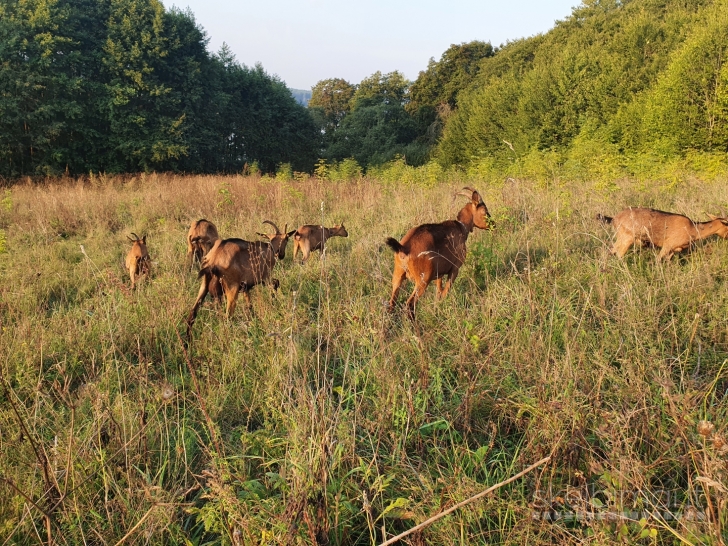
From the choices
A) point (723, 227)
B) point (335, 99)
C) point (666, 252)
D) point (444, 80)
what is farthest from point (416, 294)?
point (335, 99)

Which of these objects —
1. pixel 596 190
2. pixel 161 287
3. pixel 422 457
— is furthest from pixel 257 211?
pixel 422 457

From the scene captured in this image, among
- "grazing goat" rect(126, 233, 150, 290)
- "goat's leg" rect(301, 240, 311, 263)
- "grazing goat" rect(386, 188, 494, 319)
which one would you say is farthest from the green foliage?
"grazing goat" rect(126, 233, 150, 290)

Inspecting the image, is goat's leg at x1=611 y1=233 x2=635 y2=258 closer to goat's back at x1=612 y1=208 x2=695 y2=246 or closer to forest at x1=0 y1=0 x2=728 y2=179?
goat's back at x1=612 y1=208 x2=695 y2=246

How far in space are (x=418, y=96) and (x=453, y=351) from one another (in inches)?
1565

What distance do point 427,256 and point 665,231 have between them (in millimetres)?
3262

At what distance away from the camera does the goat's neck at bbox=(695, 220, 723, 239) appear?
18.1ft

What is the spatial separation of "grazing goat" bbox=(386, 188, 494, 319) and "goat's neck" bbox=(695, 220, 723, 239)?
297cm

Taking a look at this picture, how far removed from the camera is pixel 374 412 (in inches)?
108

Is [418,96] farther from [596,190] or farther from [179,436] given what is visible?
[179,436]

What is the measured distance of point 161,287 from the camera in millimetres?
5121

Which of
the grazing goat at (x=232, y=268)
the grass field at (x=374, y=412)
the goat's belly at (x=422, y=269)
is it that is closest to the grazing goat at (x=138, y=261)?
the grass field at (x=374, y=412)

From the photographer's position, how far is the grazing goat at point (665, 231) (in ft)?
18.0

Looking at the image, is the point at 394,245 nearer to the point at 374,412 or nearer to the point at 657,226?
the point at 374,412

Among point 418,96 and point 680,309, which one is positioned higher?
point 418,96
